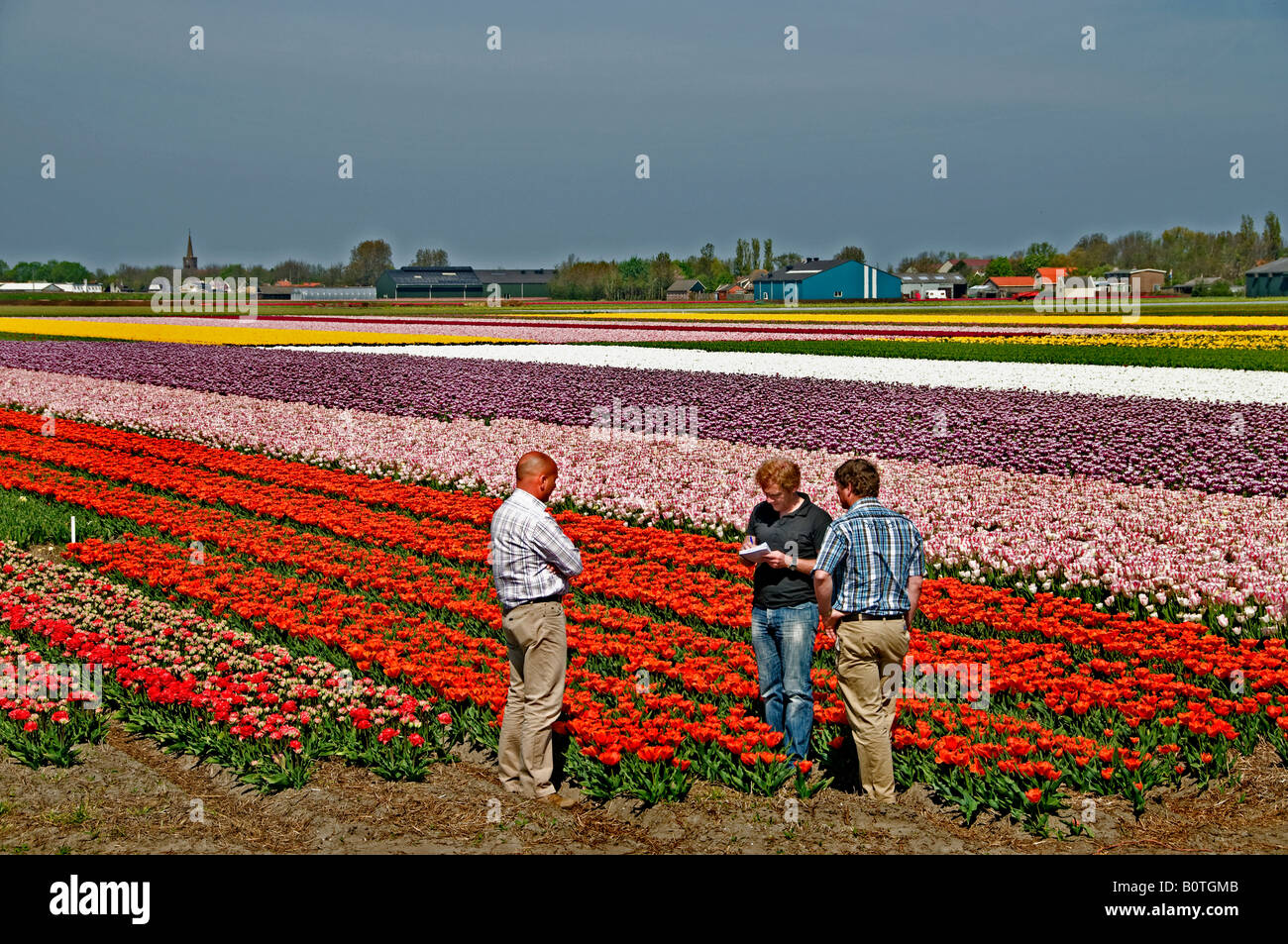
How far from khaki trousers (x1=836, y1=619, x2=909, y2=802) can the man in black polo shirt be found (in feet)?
1.06

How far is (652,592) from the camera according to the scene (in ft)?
35.5

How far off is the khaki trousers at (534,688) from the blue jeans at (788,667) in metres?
1.23

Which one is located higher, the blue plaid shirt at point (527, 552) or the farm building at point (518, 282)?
the farm building at point (518, 282)

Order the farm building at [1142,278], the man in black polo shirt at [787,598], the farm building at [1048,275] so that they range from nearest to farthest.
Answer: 1. the man in black polo shirt at [787,598]
2. the farm building at [1142,278]
3. the farm building at [1048,275]

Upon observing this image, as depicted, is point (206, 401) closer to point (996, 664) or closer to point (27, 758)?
point (27, 758)

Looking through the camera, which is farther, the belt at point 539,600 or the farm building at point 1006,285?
the farm building at point 1006,285

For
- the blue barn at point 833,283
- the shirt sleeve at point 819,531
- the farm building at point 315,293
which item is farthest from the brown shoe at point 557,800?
the farm building at point 315,293

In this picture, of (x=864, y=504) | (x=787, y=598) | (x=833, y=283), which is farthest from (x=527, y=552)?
(x=833, y=283)

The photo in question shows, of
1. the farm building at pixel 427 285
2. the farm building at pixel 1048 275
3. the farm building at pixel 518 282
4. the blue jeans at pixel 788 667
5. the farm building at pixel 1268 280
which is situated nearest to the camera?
the blue jeans at pixel 788 667

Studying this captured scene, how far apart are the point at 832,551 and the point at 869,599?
0.34 m

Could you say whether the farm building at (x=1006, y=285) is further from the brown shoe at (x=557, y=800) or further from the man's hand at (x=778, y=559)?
the brown shoe at (x=557, y=800)

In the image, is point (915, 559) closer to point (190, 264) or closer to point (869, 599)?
point (869, 599)

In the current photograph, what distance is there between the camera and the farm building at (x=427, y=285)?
16412cm

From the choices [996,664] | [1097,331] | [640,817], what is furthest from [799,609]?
[1097,331]
